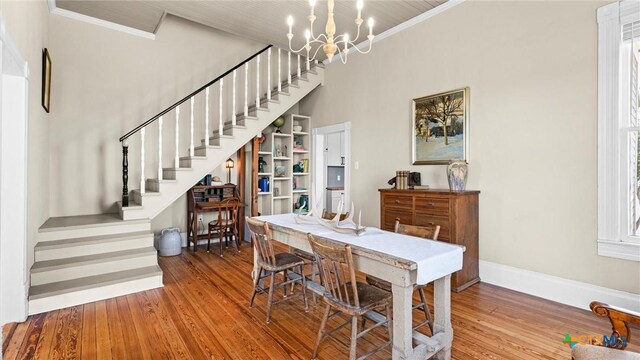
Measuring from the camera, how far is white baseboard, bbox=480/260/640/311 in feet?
8.79

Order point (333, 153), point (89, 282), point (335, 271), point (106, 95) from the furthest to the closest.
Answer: point (333, 153)
point (106, 95)
point (89, 282)
point (335, 271)

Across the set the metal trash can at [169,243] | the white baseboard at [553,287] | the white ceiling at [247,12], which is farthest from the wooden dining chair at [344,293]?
the metal trash can at [169,243]

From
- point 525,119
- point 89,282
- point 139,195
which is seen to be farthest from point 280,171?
point 525,119

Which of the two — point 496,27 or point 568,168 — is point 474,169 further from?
point 496,27

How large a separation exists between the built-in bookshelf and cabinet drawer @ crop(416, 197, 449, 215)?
9.71ft

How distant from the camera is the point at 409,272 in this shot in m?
1.77

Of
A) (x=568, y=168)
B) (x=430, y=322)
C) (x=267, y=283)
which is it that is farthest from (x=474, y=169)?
(x=267, y=283)

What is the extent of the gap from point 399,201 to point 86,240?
363 centimetres

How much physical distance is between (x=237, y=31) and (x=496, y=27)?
11.6 feet

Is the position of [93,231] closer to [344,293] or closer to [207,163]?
[207,163]

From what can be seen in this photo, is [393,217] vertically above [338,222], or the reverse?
[338,222]

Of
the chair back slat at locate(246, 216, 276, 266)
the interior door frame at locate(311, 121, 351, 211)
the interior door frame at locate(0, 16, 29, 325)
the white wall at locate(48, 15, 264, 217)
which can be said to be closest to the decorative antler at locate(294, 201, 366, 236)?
the chair back slat at locate(246, 216, 276, 266)

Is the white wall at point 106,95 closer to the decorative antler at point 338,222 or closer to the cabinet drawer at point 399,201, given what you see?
the decorative antler at point 338,222

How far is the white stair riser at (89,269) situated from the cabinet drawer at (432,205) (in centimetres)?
312
